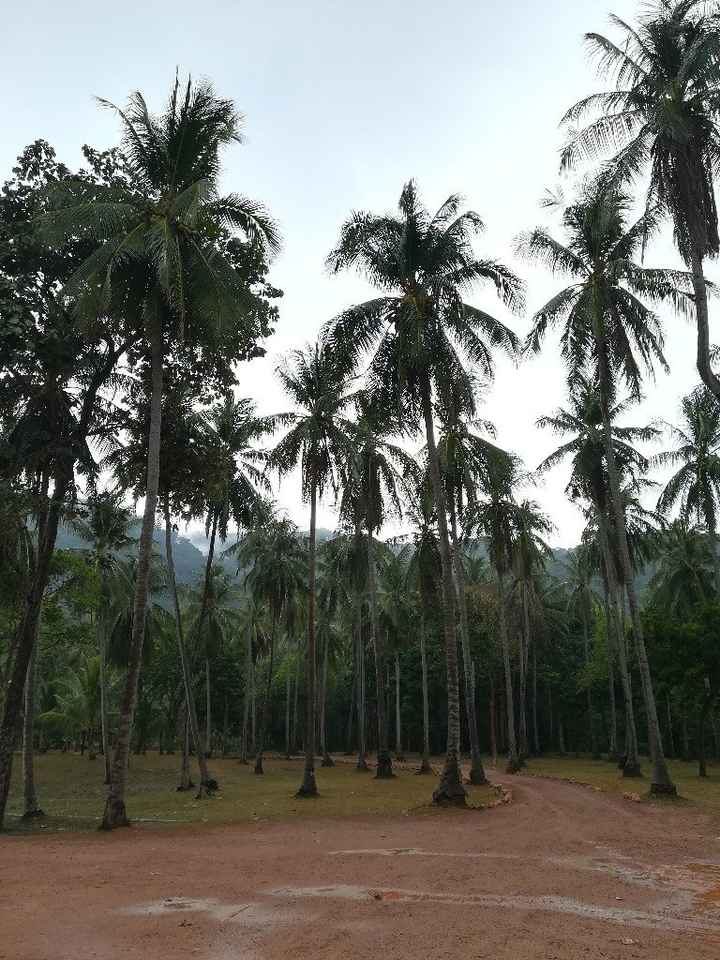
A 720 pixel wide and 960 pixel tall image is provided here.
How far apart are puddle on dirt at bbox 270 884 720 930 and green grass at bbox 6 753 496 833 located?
910 cm

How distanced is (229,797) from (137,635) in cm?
1175

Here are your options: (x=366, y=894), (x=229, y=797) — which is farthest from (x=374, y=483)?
(x=366, y=894)

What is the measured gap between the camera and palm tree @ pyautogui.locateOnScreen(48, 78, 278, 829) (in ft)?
51.8

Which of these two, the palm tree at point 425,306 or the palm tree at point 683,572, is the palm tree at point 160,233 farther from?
the palm tree at point 683,572

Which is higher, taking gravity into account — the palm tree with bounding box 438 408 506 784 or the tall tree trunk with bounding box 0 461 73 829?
the palm tree with bounding box 438 408 506 784

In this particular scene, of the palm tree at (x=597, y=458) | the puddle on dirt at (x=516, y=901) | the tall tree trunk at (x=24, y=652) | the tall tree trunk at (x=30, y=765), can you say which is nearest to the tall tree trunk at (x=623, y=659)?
the palm tree at (x=597, y=458)

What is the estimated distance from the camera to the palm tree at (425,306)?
2025 cm

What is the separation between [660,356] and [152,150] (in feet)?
52.0

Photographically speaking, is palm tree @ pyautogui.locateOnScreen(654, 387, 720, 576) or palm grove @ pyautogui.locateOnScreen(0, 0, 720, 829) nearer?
palm grove @ pyautogui.locateOnScreen(0, 0, 720, 829)

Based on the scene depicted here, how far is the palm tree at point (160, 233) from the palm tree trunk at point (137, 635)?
0.09 ft

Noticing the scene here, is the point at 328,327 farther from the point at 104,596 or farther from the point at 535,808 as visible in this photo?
the point at 104,596

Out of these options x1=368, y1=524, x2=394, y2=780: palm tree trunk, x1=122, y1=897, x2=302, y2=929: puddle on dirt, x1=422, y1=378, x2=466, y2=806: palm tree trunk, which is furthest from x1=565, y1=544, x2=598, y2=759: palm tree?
x1=122, y1=897, x2=302, y2=929: puddle on dirt

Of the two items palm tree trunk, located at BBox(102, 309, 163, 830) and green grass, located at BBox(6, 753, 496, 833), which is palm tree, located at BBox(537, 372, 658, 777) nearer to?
green grass, located at BBox(6, 753, 496, 833)

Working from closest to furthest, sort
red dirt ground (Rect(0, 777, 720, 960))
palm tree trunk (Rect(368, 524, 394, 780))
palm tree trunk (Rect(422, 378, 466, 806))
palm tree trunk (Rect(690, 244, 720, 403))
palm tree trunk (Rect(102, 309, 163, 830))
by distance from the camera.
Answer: red dirt ground (Rect(0, 777, 720, 960))
palm tree trunk (Rect(690, 244, 720, 403))
palm tree trunk (Rect(102, 309, 163, 830))
palm tree trunk (Rect(422, 378, 466, 806))
palm tree trunk (Rect(368, 524, 394, 780))
